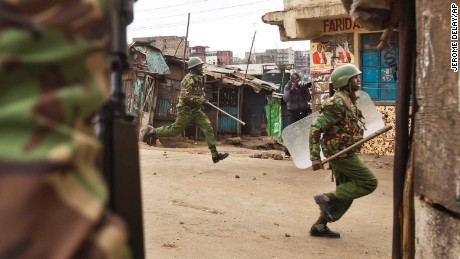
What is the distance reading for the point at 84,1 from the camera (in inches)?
29.7

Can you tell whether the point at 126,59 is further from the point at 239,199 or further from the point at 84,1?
the point at 239,199

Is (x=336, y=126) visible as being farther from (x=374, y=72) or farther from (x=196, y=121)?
(x=374, y=72)

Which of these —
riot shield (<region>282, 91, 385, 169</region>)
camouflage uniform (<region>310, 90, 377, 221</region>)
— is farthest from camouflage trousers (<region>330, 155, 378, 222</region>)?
riot shield (<region>282, 91, 385, 169</region>)

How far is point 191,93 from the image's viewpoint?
8125 millimetres

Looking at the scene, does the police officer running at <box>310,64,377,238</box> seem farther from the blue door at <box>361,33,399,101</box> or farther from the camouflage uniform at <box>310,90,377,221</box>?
the blue door at <box>361,33,399,101</box>

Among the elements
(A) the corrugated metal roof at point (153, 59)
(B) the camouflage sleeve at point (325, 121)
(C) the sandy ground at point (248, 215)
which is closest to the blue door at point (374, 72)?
(C) the sandy ground at point (248, 215)

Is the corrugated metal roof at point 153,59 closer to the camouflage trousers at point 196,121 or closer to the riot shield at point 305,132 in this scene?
the camouflage trousers at point 196,121

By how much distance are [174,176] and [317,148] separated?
323 centimetres

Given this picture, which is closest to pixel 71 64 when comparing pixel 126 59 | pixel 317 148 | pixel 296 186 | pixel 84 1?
pixel 84 1

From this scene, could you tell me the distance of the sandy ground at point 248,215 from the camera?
422cm

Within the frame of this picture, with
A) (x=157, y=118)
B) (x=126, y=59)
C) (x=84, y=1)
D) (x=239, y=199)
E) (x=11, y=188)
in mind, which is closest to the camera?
(x=11, y=188)

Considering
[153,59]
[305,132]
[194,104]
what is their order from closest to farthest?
[305,132], [194,104], [153,59]

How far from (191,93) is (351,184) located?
4066 millimetres

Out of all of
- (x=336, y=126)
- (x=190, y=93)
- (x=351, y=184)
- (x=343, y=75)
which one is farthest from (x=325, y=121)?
(x=190, y=93)
